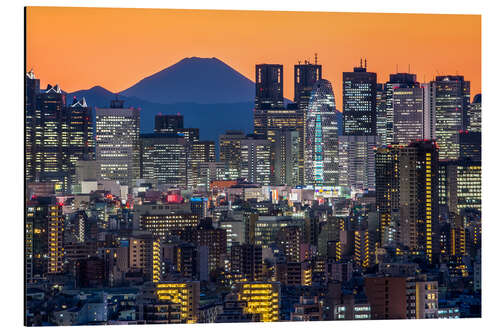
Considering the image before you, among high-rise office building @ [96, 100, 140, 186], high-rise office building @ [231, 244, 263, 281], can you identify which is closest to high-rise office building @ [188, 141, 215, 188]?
high-rise office building @ [96, 100, 140, 186]

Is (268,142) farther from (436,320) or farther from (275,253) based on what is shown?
(436,320)

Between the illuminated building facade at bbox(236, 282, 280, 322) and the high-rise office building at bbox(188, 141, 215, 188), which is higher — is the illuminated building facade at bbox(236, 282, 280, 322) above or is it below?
below

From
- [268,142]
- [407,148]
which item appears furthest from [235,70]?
[268,142]

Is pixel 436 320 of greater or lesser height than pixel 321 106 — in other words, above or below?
below

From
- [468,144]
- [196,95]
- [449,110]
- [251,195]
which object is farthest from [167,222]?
[449,110]

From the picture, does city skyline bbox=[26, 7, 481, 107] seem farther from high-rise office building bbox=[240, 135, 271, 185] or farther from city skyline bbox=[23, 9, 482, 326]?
high-rise office building bbox=[240, 135, 271, 185]

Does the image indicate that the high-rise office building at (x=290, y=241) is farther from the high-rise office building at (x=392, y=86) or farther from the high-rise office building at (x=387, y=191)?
the high-rise office building at (x=392, y=86)

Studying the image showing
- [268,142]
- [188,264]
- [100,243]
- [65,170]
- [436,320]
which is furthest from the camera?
[268,142]
